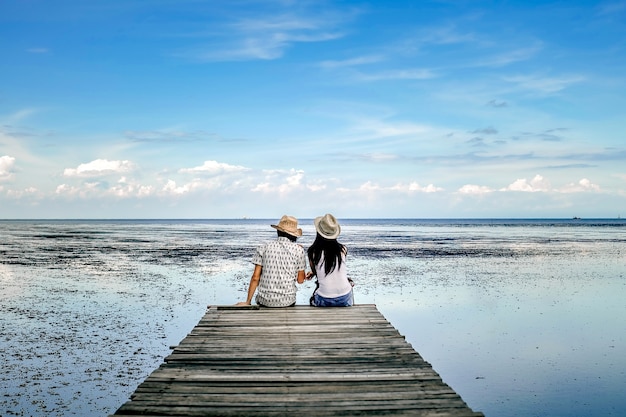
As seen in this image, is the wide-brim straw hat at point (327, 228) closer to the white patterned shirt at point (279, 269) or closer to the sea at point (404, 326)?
the white patterned shirt at point (279, 269)

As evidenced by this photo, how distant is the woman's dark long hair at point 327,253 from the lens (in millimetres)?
9141

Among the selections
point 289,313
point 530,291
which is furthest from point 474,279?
point 289,313

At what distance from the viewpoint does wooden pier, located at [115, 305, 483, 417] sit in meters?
4.79

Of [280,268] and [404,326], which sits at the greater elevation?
[280,268]

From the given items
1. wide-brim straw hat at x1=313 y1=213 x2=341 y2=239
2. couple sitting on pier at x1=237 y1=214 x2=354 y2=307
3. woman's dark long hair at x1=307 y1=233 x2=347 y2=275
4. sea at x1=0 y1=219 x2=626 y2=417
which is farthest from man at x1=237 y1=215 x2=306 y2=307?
sea at x1=0 y1=219 x2=626 y2=417

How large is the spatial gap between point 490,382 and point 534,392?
2.34ft

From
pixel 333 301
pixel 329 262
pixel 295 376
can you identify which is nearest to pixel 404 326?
pixel 333 301

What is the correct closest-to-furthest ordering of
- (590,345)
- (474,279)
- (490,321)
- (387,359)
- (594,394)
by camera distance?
(387,359) → (594,394) → (590,345) → (490,321) → (474,279)

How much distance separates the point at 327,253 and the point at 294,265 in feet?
1.89

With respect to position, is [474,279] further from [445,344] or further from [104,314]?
[104,314]

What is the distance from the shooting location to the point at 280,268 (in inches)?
360

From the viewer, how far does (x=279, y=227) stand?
9.41 metres

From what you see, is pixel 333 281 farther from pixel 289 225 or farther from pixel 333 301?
pixel 289 225

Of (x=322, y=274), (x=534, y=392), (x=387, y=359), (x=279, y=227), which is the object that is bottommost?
(x=534, y=392)
